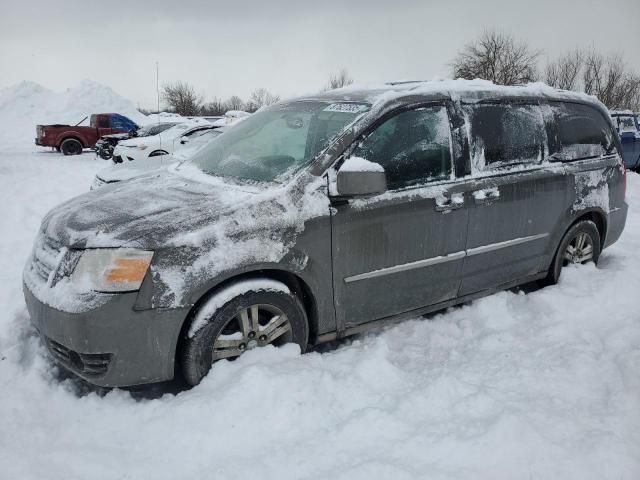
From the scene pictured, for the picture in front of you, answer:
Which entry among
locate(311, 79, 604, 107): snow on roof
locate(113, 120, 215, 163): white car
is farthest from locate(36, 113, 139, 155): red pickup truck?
locate(311, 79, 604, 107): snow on roof

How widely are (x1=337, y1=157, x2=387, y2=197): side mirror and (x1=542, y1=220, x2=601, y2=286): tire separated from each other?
7.48ft

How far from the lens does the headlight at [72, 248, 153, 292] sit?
2.60 m

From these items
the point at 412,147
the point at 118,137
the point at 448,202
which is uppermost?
the point at 118,137

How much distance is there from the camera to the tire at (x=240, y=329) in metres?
2.78

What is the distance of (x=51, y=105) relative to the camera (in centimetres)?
3400

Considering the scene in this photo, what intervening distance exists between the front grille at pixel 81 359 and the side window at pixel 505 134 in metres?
2.72

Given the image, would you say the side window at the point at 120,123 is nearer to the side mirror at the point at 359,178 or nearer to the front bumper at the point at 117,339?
the front bumper at the point at 117,339

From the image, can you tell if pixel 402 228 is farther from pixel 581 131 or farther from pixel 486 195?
pixel 581 131

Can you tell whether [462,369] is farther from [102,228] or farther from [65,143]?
[65,143]

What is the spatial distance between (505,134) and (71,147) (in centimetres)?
1886

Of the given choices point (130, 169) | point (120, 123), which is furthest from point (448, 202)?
point (120, 123)

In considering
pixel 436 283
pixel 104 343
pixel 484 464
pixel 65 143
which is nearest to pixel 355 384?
pixel 484 464

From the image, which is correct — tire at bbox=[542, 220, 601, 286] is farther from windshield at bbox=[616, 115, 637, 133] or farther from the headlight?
windshield at bbox=[616, 115, 637, 133]

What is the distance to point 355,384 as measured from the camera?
9.69 feet
